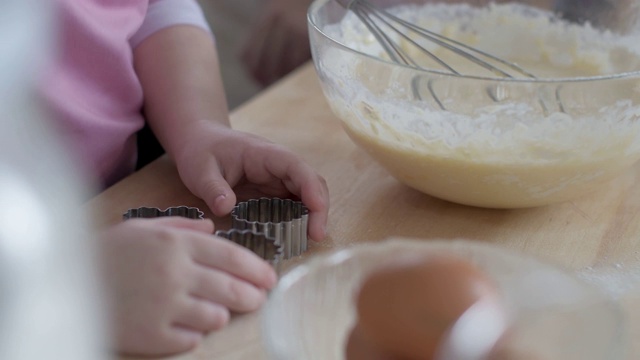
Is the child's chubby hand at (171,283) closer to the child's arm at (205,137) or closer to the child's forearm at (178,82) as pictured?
the child's arm at (205,137)

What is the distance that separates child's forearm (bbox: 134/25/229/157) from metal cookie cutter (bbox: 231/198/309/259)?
5.1 inches

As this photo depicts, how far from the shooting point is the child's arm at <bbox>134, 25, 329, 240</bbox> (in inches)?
30.6

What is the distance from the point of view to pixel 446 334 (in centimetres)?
53

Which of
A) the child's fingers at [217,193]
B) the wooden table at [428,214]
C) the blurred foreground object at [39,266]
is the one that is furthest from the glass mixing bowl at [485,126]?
the blurred foreground object at [39,266]

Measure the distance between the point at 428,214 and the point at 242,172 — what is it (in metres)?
0.17

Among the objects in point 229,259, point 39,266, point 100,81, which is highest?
point 39,266

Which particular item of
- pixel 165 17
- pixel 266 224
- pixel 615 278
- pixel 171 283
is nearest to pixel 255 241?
pixel 266 224

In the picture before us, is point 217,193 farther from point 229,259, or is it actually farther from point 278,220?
point 229,259

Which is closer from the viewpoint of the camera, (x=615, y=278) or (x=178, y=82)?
(x=615, y=278)

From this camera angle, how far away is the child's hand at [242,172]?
764 mm

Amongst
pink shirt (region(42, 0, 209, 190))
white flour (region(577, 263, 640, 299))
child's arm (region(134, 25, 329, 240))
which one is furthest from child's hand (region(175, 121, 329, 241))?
white flour (region(577, 263, 640, 299))

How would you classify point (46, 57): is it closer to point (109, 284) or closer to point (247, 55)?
point (109, 284)

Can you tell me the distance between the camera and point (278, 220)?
30.8 inches

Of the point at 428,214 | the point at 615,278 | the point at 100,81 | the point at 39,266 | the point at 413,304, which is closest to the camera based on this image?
the point at 39,266
